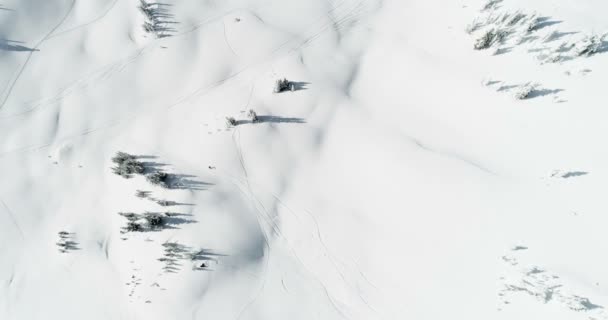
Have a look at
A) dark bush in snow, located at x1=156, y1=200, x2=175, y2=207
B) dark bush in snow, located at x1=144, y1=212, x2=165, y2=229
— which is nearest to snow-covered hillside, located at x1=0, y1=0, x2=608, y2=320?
dark bush in snow, located at x1=156, y1=200, x2=175, y2=207

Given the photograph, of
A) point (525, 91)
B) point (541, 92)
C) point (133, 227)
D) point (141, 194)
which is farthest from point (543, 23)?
point (133, 227)

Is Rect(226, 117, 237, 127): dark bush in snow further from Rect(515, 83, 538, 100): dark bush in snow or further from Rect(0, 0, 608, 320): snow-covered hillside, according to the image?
Rect(515, 83, 538, 100): dark bush in snow

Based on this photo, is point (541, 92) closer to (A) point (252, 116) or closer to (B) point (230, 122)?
(A) point (252, 116)

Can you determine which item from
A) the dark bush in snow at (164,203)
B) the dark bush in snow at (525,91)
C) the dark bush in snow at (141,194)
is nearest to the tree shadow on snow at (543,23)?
the dark bush in snow at (525,91)

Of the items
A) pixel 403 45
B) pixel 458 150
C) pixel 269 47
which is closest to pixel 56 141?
pixel 269 47

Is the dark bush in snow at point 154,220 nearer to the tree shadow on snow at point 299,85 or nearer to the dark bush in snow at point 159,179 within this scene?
the dark bush in snow at point 159,179

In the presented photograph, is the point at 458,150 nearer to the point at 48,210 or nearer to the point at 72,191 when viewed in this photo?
the point at 72,191
